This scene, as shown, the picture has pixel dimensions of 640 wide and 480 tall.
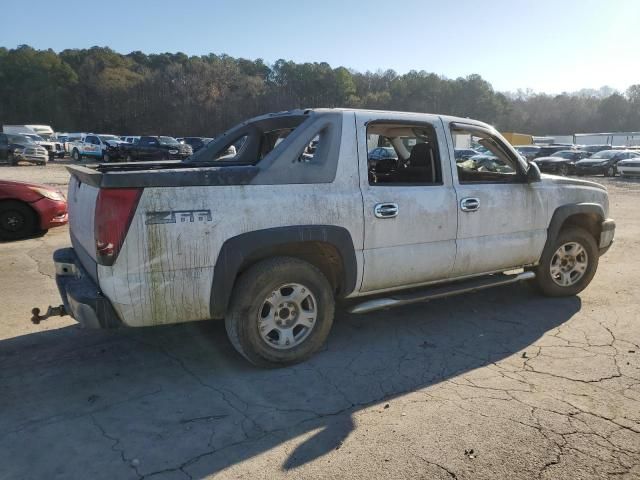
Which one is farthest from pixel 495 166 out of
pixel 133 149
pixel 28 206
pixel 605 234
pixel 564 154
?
pixel 133 149

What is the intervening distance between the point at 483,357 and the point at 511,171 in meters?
1.98

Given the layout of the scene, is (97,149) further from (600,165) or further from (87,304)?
(87,304)

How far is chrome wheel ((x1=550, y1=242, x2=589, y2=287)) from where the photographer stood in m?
5.47

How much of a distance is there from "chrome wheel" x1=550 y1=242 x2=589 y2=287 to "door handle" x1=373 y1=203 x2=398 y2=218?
2349 millimetres

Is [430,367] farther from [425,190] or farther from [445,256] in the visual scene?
[425,190]

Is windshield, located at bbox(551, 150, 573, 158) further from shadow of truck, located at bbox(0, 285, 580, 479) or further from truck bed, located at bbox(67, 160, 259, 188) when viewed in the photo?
truck bed, located at bbox(67, 160, 259, 188)

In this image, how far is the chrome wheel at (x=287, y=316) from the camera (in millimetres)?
3771

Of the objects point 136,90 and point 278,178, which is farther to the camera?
point 136,90

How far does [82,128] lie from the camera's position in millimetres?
81438

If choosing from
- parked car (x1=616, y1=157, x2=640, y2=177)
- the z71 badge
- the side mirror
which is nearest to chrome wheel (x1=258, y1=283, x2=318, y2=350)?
the z71 badge

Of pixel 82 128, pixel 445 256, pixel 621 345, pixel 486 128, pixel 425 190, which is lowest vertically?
pixel 621 345

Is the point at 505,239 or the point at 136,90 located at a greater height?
the point at 136,90

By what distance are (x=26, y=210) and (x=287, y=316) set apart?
21.7 feet

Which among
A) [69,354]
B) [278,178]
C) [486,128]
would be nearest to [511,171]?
[486,128]
